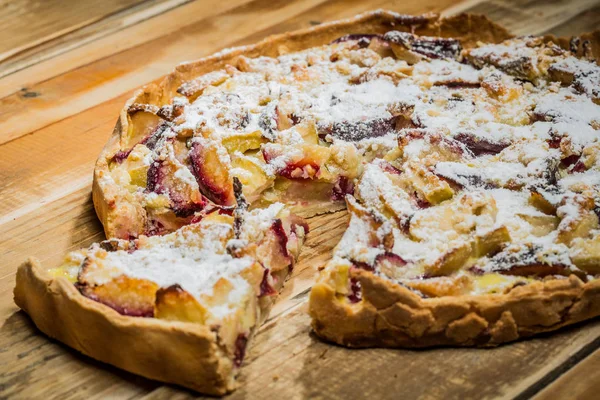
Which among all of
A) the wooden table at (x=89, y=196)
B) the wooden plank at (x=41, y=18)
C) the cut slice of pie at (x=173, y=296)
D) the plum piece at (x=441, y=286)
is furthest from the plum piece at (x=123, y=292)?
the wooden plank at (x=41, y=18)

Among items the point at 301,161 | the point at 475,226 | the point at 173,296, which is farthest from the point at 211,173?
the point at 475,226

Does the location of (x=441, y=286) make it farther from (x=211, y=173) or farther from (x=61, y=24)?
(x=61, y=24)

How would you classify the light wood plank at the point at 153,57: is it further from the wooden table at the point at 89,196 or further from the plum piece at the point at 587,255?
the plum piece at the point at 587,255

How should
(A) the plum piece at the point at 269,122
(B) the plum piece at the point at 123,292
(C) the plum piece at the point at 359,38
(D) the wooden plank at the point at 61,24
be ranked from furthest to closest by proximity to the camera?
(D) the wooden plank at the point at 61,24, (C) the plum piece at the point at 359,38, (A) the plum piece at the point at 269,122, (B) the plum piece at the point at 123,292

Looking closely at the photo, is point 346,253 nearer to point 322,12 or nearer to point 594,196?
point 594,196

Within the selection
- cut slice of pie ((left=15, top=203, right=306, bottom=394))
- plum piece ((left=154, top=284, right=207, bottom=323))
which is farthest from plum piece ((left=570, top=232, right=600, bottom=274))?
plum piece ((left=154, top=284, right=207, bottom=323))

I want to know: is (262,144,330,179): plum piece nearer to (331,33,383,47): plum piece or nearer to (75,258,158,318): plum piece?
(75,258,158,318): plum piece

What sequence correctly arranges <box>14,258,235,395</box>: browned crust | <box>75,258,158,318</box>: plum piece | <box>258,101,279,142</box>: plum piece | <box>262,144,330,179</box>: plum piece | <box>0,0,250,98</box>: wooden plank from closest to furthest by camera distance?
1. <box>14,258,235,395</box>: browned crust
2. <box>75,258,158,318</box>: plum piece
3. <box>262,144,330,179</box>: plum piece
4. <box>258,101,279,142</box>: plum piece
5. <box>0,0,250,98</box>: wooden plank
